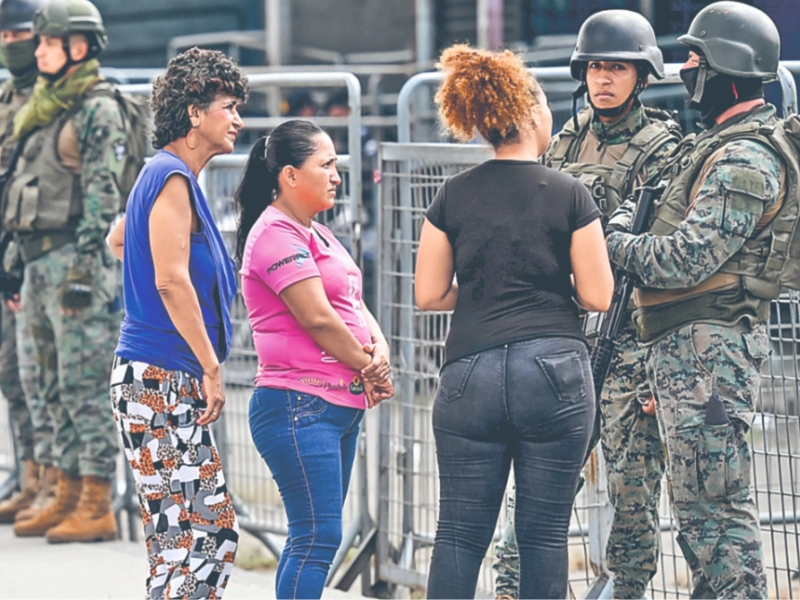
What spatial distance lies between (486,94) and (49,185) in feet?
9.50

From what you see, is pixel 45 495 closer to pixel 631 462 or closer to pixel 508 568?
pixel 508 568

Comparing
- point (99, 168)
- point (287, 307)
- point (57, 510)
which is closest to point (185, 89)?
point (287, 307)

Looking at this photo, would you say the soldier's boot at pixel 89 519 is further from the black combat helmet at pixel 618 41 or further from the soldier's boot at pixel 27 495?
the black combat helmet at pixel 618 41

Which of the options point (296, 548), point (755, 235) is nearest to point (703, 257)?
point (755, 235)

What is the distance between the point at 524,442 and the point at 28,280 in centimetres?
317

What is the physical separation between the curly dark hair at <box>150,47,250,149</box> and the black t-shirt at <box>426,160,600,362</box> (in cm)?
79

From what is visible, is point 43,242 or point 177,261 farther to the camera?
point 43,242

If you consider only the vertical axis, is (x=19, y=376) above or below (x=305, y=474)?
below

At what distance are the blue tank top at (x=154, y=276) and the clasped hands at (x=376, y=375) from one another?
49cm

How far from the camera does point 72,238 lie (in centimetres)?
639

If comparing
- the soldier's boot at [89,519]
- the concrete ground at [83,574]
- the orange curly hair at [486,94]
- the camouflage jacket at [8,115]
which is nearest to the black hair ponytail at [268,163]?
the orange curly hair at [486,94]

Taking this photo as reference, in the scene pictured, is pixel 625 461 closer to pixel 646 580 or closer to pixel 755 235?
pixel 646 580

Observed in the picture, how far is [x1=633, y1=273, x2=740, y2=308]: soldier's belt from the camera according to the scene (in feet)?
14.0

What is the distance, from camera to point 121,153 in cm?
622
